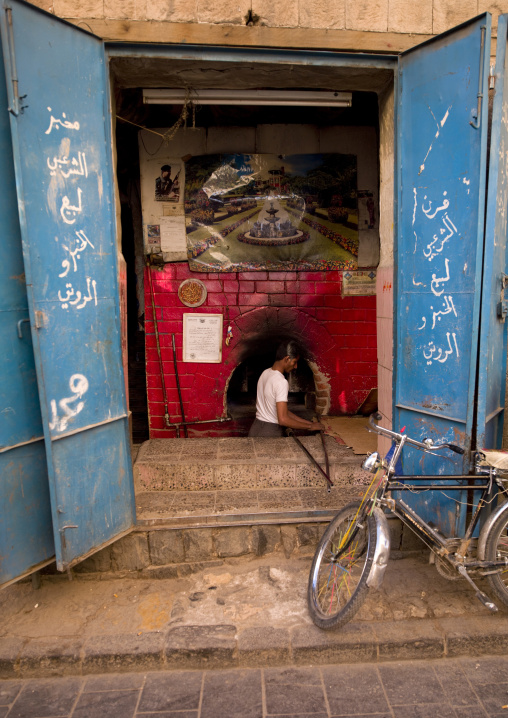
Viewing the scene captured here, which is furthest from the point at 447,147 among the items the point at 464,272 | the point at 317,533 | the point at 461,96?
the point at 317,533

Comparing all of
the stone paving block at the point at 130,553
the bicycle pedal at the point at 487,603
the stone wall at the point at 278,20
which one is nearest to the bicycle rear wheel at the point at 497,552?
the bicycle pedal at the point at 487,603

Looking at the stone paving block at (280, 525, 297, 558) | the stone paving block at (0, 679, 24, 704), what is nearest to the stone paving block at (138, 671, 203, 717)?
the stone paving block at (0, 679, 24, 704)

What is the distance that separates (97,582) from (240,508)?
1.26 m

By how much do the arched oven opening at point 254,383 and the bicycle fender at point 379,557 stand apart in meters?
3.59

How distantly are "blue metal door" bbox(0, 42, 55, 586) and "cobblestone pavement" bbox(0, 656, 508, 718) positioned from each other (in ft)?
2.67

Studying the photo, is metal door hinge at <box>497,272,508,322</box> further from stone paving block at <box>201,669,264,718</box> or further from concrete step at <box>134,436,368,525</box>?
stone paving block at <box>201,669,264,718</box>

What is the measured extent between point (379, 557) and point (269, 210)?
14.4 ft

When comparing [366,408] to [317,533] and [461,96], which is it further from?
[461,96]

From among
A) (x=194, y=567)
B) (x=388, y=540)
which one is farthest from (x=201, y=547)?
(x=388, y=540)

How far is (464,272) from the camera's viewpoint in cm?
355

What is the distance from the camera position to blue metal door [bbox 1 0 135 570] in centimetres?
312

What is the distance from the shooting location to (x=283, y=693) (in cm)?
303

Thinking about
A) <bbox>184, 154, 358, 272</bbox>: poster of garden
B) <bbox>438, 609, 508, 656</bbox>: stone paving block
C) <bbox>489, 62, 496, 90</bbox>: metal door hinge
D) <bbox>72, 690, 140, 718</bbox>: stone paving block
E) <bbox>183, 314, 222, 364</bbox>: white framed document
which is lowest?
<bbox>72, 690, 140, 718</bbox>: stone paving block

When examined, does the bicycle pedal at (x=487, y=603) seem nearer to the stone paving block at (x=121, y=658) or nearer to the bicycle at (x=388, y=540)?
the bicycle at (x=388, y=540)
